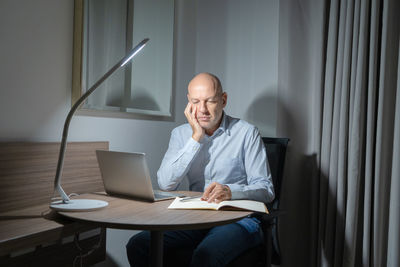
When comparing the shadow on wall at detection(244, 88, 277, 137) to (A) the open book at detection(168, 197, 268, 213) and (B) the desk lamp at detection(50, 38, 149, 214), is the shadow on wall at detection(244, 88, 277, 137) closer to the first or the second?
(A) the open book at detection(168, 197, 268, 213)

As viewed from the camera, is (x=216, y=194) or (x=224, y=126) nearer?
(x=216, y=194)

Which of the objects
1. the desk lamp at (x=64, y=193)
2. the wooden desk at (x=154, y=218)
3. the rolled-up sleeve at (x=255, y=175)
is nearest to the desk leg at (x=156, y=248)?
the wooden desk at (x=154, y=218)

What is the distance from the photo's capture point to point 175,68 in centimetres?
245

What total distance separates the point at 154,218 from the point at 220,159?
29.4 inches

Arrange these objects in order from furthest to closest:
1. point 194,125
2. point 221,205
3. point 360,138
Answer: point 360,138, point 194,125, point 221,205

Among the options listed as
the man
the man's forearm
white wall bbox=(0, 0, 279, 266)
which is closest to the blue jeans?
the man

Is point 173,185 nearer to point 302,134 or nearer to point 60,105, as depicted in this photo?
point 60,105

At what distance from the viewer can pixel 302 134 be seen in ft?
7.26

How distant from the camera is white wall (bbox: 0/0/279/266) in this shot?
1.42m

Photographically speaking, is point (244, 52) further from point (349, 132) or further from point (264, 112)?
point (349, 132)

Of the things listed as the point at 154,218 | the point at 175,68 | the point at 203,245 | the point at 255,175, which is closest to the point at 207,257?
the point at 203,245

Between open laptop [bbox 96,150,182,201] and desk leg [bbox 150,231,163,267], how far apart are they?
162 millimetres

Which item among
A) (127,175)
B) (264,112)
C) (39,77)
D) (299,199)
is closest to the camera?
(127,175)

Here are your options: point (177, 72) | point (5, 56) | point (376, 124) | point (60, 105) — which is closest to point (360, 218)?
point (376, 124)
